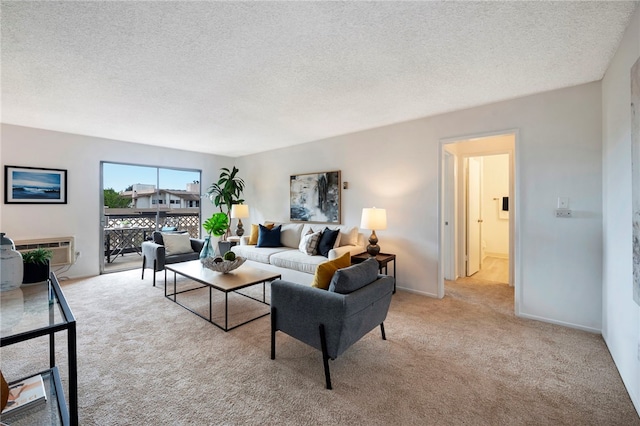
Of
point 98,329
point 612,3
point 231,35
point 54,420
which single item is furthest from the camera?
point 98,329

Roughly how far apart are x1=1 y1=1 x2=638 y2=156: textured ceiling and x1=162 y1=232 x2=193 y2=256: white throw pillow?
187cm

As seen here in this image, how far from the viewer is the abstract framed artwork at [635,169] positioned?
1.65 meters

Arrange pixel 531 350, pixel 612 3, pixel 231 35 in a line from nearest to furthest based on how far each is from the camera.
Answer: pixel 612 3, pixel 231 35, pixel 531 350

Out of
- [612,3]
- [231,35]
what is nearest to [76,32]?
[231,35]

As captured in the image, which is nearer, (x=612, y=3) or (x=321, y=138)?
(x=612, y=3)

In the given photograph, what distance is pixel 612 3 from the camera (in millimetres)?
1639

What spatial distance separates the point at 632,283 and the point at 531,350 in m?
0.91

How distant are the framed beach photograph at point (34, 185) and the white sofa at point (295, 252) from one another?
9.44ft

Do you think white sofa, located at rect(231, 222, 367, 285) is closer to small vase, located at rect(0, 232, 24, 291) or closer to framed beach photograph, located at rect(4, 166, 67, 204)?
small vase, located at rect(0, 232, 24, 291)

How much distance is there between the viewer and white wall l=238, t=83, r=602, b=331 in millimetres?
2670

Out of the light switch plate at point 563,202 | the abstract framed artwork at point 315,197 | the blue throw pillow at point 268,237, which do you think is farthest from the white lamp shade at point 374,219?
the light switch plate at point 563,202

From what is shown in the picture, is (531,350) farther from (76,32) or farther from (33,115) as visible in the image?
(33,115)

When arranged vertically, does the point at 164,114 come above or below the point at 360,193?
above

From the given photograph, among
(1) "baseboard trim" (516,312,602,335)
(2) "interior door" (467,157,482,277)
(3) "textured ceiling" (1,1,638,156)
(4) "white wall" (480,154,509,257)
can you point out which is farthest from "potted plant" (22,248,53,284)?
(4) "white wall" (480,154,509,257)
